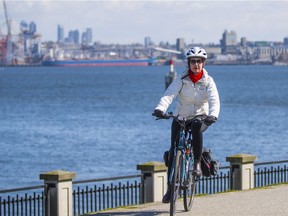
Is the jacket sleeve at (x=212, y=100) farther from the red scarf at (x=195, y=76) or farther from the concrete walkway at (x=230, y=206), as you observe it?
the concrete walkway at (x=230, y=206)

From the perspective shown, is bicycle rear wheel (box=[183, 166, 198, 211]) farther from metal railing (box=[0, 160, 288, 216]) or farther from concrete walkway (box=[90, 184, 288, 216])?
metal railing (box=[0, 160, 288, 216])

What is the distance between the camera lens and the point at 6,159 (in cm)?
4466

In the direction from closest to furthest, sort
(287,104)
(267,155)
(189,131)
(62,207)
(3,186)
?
(189,131)
(62,207)
(3,186)
(267,155)
(287,104)

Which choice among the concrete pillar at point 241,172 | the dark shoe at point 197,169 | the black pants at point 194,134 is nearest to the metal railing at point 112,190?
the concrete pillar at point 241,172

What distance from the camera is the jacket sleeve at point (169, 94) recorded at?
12803mm

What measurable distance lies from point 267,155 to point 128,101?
2264 inches

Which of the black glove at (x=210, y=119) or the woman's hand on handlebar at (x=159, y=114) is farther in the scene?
the black glove at (x=210, y=119)

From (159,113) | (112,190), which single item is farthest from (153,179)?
(159,113)

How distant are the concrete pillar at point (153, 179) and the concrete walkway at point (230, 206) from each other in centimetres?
191

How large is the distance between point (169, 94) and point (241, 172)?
5.85 m

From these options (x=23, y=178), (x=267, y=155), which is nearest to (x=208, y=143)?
(x=267, y=155)

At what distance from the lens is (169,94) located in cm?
1302

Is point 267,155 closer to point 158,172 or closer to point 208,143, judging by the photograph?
point 208,143

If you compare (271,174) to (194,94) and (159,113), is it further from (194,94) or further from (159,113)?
(159,113)
